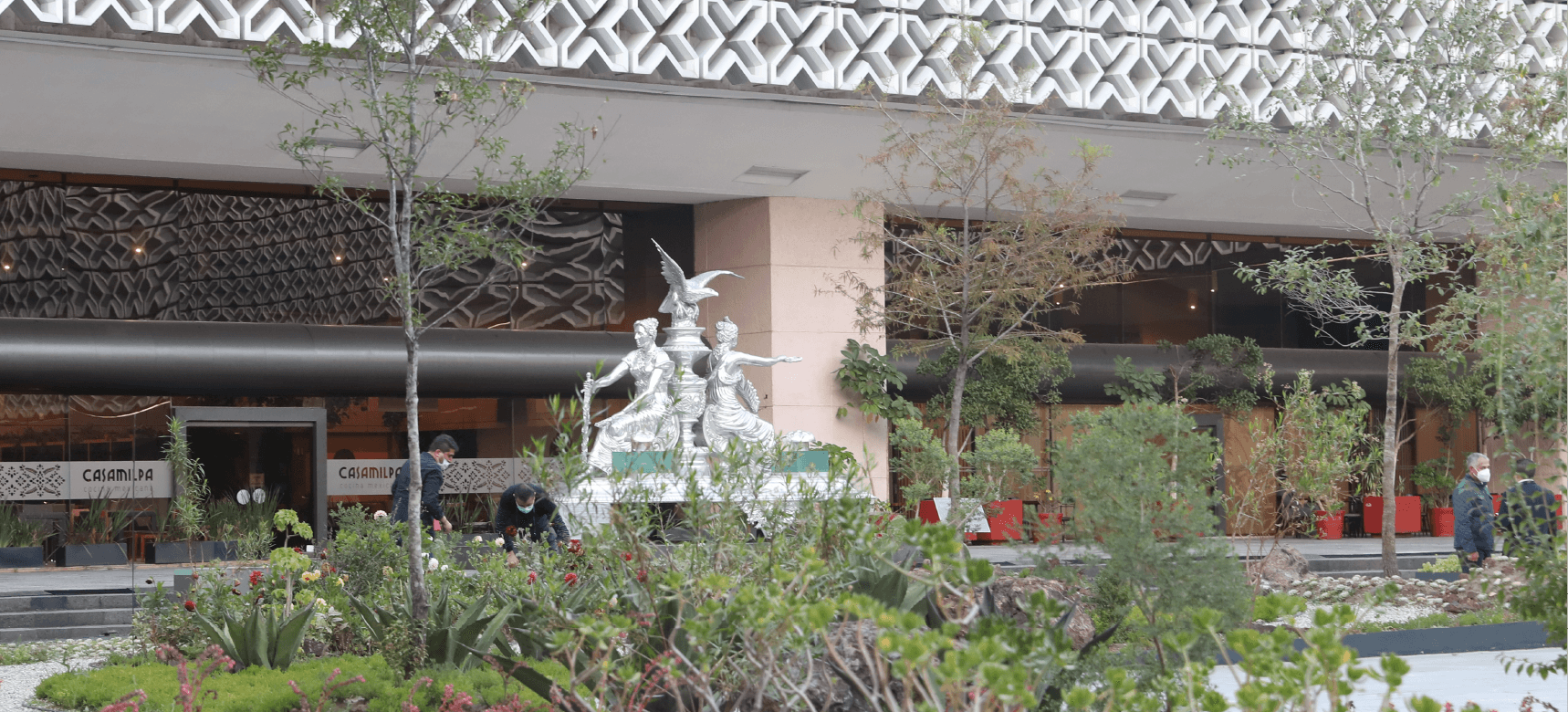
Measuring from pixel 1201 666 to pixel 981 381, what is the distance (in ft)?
56.7

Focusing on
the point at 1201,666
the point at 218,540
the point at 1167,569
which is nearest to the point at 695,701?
the point at 1167,569

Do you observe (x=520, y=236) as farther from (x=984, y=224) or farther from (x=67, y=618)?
(x=67, y=618)

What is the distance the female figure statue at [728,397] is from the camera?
17234 mm

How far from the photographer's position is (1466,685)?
25.6 ft

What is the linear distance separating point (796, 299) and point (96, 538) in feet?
31.1

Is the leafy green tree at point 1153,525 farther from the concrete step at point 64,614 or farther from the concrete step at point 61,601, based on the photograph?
the concrete step at point 61,601

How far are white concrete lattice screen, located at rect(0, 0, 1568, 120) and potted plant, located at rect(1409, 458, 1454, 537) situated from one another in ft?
25.2

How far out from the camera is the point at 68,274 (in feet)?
63.7

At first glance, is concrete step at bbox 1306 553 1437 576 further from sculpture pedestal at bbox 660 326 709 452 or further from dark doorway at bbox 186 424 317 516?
dark doorway at bbox 186 424 317 516

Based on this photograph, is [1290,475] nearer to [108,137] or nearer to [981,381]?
[981,381]

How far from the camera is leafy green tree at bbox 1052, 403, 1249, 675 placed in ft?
18.1

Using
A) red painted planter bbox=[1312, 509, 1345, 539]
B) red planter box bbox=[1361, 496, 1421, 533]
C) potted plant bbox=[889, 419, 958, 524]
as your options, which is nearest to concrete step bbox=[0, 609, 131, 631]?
potted plant bbox=[889, 419, 958, 524]

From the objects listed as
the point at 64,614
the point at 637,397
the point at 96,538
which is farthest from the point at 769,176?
the point at 64,614

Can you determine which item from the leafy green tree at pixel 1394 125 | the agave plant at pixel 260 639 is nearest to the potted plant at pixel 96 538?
the agave plant at pixel 260 639
